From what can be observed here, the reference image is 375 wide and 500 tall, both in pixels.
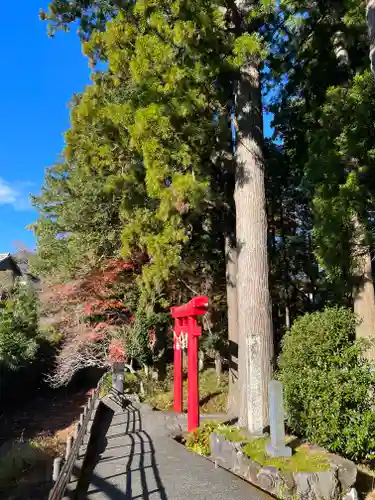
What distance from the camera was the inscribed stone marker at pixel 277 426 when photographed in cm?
528

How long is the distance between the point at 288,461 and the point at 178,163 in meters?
5.29

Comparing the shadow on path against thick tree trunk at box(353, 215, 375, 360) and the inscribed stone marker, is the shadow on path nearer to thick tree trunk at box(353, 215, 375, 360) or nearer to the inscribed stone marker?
the inscribed stone marker

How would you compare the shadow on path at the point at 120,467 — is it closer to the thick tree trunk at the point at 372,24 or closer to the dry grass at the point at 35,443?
the dry grass at the point at 35,443

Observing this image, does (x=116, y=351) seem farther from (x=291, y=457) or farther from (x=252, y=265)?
(x=291, y=457)

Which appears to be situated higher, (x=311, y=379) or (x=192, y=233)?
(x=192, y=233)

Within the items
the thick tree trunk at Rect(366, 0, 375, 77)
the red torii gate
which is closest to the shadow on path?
the red torii gate

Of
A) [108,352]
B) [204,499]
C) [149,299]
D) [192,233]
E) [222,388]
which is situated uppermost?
[192,233]

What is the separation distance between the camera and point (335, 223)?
6.53 meters

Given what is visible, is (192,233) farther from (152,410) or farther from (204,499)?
(204,499)

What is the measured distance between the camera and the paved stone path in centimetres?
477

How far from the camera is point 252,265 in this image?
7.26 metres

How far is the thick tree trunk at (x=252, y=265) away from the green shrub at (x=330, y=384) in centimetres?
45

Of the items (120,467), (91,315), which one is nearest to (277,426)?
(120,467)

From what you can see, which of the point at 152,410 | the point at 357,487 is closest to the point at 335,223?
the point at 357,487
